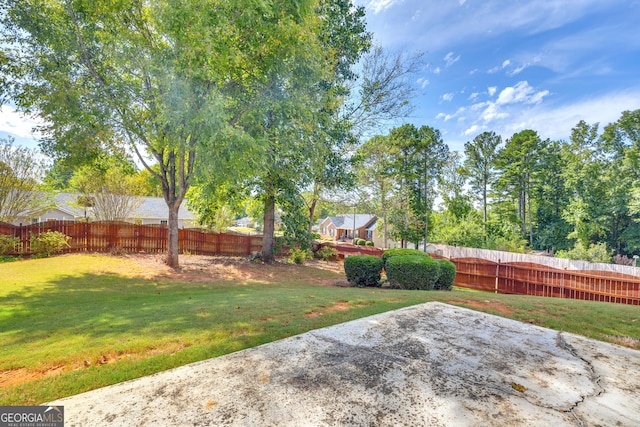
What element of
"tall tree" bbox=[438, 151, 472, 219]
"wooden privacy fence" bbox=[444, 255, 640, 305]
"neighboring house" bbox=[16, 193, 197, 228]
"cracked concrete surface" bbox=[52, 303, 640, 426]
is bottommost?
"wooden privacy fence" bbox=[444, 255, 640, 305]

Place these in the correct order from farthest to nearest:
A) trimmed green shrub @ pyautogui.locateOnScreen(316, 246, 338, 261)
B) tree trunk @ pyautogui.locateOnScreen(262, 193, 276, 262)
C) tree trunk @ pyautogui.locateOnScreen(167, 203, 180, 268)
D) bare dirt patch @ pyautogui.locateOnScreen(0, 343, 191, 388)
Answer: trimmed green shrub @ pyautogui.locateOnScreen(316, 246, 338, 261), tree trunk @ pyautogui.locateOnScreen(262, 193, 276, 262), tree trunk @ pyautogui.locateOnScreen(167, 203, 180, 268), bare dirt patch @ pyautogui.locateOnScreen(0, 343, 191, 388)

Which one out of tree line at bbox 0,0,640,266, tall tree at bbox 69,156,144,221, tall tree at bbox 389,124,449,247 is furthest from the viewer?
tall tree at bbox 389,124,449,247

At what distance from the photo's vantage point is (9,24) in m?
7.98

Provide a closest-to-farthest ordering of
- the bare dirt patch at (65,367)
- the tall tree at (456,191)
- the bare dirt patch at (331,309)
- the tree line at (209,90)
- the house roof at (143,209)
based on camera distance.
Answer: the bare dirt patch at (65,367)
the bare dirt patch at (331,309)
the tree line at (209,90)
the house roof at (143,209)
the tall tree at (456,191)

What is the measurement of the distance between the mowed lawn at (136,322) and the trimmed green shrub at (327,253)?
26.4 ft

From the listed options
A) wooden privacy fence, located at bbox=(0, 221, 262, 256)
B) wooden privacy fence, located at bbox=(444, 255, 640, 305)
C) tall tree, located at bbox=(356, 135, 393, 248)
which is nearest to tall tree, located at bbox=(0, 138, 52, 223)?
wooden privacy fence, located at bbox=(0, 221, 262, 256)

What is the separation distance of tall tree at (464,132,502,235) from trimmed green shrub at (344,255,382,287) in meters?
27.2

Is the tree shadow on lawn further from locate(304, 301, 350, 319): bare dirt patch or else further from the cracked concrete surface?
the cracked concrete surface

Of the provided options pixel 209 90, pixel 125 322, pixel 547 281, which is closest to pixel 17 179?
pixel 209 90

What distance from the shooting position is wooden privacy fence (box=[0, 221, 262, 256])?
10.9 metres

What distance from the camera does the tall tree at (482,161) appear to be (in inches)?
1256

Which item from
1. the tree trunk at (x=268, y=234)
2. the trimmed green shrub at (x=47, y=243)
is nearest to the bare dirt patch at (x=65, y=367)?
the tree trunk at (x=268, y=234)

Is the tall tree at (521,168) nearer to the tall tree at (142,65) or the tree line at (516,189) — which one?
the tree line at (516,189)

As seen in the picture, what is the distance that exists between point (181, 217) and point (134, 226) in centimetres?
1468
